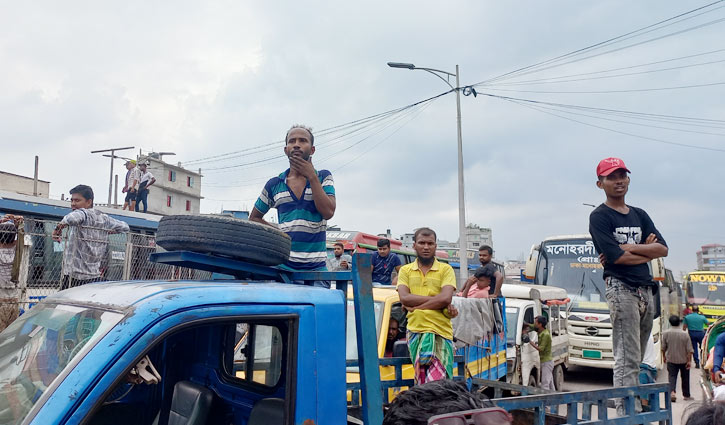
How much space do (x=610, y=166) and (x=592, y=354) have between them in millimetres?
9060

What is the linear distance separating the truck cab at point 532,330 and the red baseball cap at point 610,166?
4456 mm

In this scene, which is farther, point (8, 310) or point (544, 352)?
point (544, 352)

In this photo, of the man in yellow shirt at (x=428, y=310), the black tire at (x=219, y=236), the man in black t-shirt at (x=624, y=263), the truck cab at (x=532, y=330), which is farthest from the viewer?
the truck cab at (x=532, y=330)

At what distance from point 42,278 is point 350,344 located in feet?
16.8

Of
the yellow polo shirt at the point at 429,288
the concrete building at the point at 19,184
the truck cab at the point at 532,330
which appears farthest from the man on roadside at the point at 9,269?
the concrete building at the point at 19,184

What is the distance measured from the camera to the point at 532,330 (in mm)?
8586

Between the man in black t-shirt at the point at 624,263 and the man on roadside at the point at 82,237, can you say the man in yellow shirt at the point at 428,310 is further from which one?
the man on roadside at the point at 82,237

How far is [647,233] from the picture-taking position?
3.97 meters

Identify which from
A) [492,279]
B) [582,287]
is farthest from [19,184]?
[492,279]

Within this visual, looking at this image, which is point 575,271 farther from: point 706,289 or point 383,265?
point 706,289

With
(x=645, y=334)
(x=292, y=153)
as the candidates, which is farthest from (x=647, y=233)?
(x=292, y=153)

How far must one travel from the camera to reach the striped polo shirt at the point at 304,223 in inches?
127

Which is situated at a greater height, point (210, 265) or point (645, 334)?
point (210, 265)

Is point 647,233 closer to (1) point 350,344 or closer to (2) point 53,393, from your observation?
(1) point 350,344
